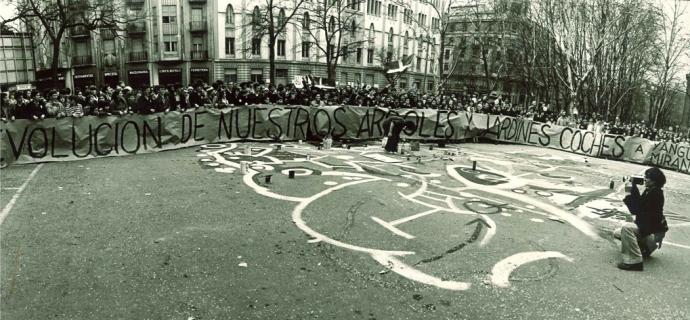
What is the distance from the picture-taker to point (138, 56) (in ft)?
167

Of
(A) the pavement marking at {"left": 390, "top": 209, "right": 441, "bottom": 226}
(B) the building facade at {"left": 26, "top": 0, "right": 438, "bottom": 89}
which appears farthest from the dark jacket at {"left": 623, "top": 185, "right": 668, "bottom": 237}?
(B) the building facade at {"left": 26, "top": 0, "right": 438, "bottom": 89}

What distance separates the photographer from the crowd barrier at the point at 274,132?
44.5 feet

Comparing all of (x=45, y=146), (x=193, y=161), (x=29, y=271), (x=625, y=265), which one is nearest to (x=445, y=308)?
(x=625, y=265)

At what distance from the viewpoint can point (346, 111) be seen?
1956 centimetres

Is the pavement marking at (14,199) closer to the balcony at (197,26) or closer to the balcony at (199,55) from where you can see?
the balcony at (199,55)

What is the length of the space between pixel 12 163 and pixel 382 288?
11591mm

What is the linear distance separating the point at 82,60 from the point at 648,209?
2170 inches

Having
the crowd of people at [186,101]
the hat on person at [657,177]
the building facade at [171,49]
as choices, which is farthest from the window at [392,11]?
the hat on person at [657,177]

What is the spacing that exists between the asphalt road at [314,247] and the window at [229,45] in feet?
136

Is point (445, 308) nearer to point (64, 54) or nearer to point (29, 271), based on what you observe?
point (29, 271)

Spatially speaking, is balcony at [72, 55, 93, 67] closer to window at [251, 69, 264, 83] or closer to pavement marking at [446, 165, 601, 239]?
window at [251, 69, 264, 83]

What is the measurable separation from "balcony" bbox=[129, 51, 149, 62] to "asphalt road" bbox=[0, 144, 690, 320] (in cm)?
4151

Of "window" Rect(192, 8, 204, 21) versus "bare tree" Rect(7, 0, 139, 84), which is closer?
"bare tree" Rect(7, 0, 139, 84)

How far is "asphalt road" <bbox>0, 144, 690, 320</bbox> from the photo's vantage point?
5.77 meters
